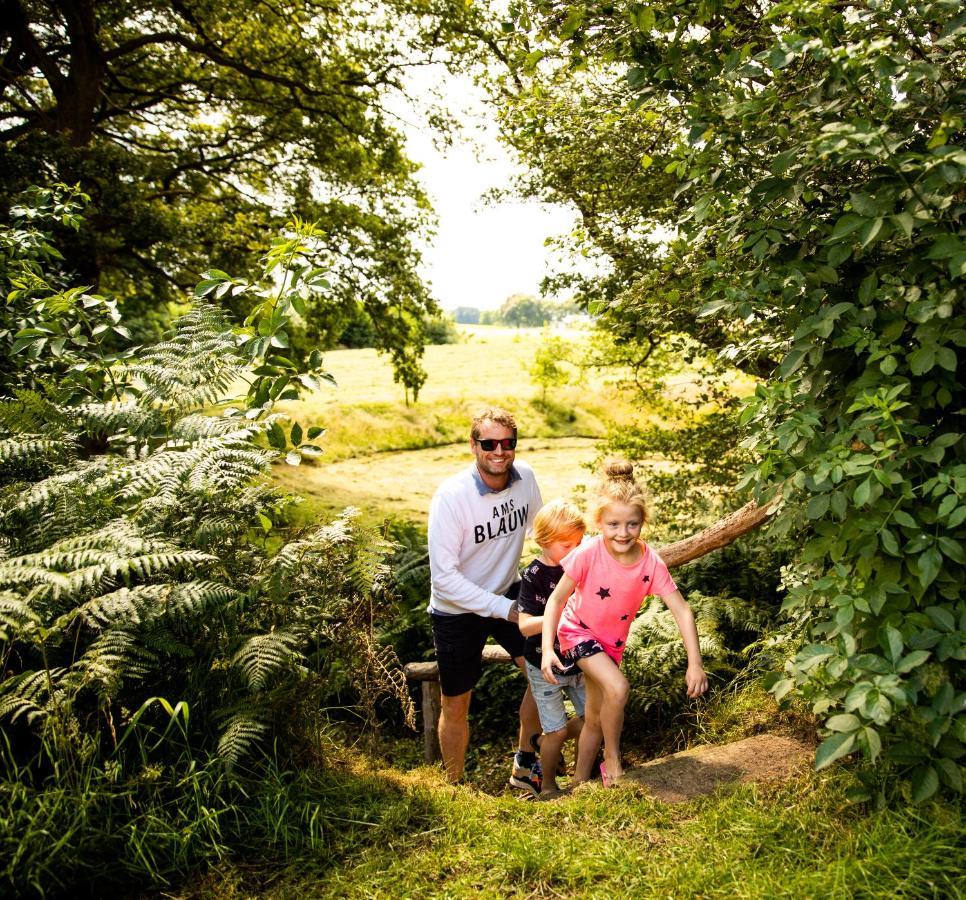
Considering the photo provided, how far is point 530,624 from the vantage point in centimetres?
441

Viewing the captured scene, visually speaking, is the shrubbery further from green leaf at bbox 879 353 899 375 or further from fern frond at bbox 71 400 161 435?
green leaf at bbox 879 353 899 375

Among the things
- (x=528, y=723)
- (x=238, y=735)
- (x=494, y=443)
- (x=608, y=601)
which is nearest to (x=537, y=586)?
(x=608, y=601)

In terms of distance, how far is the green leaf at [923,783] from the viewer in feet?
8.54

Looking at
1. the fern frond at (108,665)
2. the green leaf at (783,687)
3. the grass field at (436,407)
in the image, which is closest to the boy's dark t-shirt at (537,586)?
the green leaf at (783,687)

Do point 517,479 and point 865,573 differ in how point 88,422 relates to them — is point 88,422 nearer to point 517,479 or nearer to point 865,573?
point 517,479

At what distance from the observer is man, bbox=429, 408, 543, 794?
15.3 feet

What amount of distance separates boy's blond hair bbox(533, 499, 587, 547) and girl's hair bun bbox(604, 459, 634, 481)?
0.33m

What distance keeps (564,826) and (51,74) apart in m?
12.3

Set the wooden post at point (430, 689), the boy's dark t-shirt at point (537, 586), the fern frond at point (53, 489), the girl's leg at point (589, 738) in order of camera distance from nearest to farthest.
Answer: the fern frond at point (53, 489) < the girl's leg at point (589, 738) < the boy's dark t-shirt at point (537, 586) < the wooden post at point (430, 689)

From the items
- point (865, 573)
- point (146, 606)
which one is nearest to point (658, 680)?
point (865, 573)

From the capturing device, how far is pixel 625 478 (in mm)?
4180

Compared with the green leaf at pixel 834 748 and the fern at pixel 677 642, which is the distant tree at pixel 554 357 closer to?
the fern at pixel 677 642

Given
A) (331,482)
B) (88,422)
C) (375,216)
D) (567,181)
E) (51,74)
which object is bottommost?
(331,482)

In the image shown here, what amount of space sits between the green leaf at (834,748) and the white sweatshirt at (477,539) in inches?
89.8
